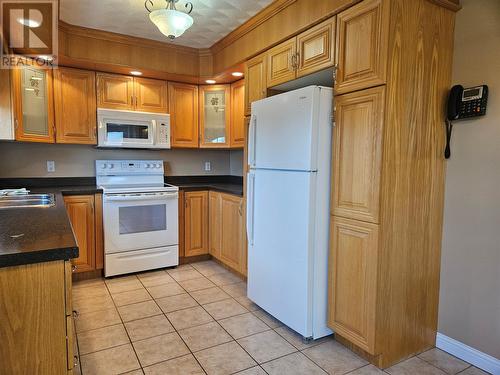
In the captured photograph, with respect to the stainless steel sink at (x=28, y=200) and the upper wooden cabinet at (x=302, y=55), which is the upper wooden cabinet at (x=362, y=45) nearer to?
the upper wooden cabinet at (x=302, y=55)

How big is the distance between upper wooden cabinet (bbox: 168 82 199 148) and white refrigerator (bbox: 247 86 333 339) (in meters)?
1.54

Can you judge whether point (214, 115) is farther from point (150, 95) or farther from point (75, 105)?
point (75, 105)

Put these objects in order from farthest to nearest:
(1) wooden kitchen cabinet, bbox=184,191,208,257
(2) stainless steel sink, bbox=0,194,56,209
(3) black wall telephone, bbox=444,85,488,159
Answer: (1) wooden kitchen cabinet, bbox=184,191,208,257, (2) stainless steel sink, bbox=0,194,56,209, (3) black wall telephone, bbox=444,85,488,159

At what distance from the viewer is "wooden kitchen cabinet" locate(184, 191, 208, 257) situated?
375 centimetres

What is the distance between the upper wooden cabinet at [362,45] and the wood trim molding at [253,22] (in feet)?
1.95

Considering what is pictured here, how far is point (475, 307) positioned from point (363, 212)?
909 mm

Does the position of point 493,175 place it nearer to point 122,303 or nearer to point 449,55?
point 449,55

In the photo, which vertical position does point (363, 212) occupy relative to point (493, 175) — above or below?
below

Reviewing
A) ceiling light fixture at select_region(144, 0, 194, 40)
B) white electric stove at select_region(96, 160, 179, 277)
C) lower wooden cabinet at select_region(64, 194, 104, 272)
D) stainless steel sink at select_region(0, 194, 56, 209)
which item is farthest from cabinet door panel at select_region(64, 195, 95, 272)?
ceiling light fixture at select_region(144, 0, 194, 40)

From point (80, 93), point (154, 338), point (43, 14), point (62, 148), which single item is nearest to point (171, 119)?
point (80, 93)

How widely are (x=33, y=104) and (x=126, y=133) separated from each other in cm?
84

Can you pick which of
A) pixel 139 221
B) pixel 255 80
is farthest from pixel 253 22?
pixel 139 221

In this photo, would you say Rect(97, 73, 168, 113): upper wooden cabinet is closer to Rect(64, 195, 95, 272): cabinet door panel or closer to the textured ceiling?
the textured ceiling

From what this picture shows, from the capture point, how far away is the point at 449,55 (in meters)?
2.05
